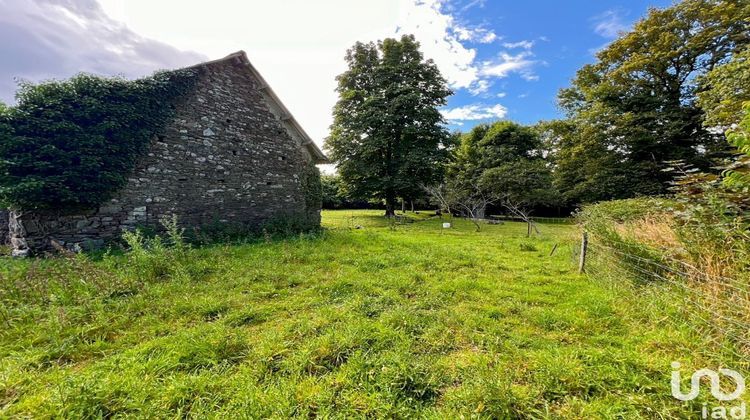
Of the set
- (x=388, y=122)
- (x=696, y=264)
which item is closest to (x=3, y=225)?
(x=696, y=264)

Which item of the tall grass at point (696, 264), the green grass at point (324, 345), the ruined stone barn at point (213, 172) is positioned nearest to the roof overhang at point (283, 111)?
the ruined stone barn at point (213, 172)

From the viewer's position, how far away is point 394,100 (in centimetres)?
1800

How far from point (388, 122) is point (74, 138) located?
14981 mm

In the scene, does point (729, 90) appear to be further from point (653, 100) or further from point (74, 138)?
point (74, 138)

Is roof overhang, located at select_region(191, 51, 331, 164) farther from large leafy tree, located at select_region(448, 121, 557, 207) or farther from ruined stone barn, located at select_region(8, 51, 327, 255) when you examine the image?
large leafy tree, located at select_region(448, 121, 557, 207)

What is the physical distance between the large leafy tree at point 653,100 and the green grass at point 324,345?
1581 cm

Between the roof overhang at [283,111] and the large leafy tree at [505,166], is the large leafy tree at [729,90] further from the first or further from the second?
the roof overhang at [283,111]

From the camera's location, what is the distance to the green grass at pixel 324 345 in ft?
6.79

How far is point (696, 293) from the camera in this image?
2840 millimetres

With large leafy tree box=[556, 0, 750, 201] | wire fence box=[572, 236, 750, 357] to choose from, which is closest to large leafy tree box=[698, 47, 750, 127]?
large leafy tree box=[556, 0, 750, 201]

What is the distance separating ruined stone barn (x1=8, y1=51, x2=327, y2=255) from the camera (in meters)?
6.46

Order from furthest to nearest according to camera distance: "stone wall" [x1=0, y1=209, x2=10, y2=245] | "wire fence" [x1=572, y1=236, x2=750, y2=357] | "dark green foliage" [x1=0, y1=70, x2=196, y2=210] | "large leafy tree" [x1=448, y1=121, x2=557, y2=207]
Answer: "large leafy tree" [x1=448, y1=121, x2=557, y2=207] → "stone wall" [x1=0, y1=209, x2=10, y2=245] → "dark green foliage" [x1=0, y1=70, x2=196, y2=210] → "wire fence" [x1=572, y1=236, x2=750, y2=357]

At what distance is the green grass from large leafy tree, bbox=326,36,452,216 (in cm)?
1439

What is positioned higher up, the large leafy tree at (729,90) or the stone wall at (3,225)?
the large leafy tree at (729,90)
